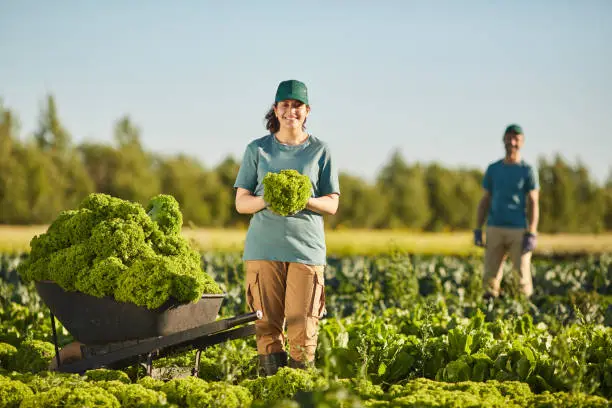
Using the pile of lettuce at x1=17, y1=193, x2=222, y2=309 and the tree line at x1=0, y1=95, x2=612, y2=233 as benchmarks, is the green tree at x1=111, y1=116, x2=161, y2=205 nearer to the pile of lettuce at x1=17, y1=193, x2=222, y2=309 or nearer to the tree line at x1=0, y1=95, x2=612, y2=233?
the tree line at x1=0, y1=95, x2=612, y2=233

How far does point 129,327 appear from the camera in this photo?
4422 millimetres

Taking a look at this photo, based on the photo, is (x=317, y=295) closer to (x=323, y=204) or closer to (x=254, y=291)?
(x=254, y=291)

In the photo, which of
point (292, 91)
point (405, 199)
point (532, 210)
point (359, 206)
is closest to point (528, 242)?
point (532, 210)

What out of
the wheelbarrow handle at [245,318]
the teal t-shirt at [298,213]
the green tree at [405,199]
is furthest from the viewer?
the green tree at [405,199]

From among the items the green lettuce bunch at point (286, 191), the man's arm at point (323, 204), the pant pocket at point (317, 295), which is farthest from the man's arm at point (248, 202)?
the pant pocket at point (317, 295)

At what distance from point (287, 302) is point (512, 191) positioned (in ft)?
15.2

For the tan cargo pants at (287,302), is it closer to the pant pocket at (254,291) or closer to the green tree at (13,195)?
the pant pocket at (254,291)

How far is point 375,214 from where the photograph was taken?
26828 millimetres

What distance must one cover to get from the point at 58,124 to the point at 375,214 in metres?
14.1

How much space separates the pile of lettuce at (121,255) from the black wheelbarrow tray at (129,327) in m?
0.08

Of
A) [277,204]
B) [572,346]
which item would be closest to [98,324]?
[277,204]

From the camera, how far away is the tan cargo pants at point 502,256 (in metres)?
8.62

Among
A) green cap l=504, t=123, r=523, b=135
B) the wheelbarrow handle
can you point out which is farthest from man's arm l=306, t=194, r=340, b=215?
green cap l=504, t=123, r=523, b=135

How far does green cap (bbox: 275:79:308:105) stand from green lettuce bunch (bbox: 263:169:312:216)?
0.58m
